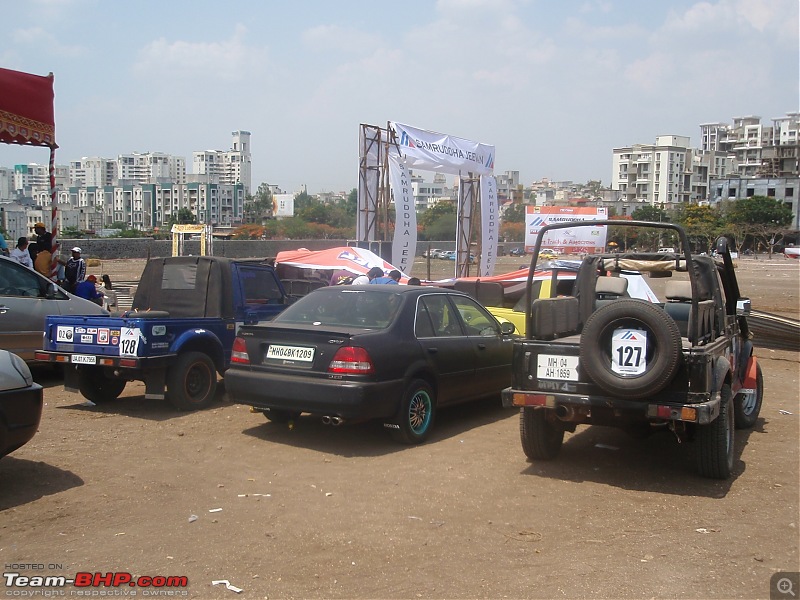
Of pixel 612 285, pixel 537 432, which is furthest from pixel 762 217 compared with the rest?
pixel 537 432

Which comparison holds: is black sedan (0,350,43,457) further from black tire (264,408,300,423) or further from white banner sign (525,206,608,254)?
white banner sign (525,206,608,254)

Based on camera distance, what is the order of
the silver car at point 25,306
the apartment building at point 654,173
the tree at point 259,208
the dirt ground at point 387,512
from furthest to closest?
1. the apartment building at point 654,173
2. the tree at point 259,208
3. the silver car at point 25,306
4. the dirt ground at point 387,512

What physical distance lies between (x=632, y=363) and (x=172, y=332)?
491 cm

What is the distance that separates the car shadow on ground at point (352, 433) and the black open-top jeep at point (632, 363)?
1344 mm

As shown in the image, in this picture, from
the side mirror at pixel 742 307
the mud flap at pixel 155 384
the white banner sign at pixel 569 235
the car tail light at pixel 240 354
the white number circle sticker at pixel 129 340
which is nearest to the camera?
the car tail light at pixel 240 354

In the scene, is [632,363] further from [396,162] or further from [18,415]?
[396,162]

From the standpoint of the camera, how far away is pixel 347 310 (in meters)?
7.46

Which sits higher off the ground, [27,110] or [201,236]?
[27,110]

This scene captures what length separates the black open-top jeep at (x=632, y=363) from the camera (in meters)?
5.55

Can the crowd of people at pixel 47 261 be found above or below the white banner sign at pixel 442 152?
below

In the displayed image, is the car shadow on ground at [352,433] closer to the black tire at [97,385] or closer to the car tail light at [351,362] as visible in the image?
the car tail light at [351,362]

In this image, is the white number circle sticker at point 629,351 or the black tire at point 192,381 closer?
the white number circle sticker at point 629,351

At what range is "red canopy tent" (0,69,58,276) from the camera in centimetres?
1166

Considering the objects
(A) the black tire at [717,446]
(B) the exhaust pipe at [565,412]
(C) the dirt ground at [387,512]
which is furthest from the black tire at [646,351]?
(C) the dirt ground at [387,512]
